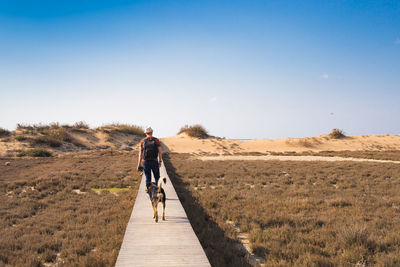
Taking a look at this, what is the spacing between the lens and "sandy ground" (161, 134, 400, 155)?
38.0m

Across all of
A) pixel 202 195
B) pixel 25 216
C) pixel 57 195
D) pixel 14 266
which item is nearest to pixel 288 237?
pixel 202 195

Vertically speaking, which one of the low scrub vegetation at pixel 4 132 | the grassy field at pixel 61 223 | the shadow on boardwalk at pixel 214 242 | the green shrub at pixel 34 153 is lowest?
the grassy field at pixel 61 223

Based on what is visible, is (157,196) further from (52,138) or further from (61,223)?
(52,138)

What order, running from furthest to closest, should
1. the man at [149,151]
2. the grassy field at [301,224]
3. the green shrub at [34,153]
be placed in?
the green shrub at [34,153], the man at [149,151], the grassy field at [301,224]

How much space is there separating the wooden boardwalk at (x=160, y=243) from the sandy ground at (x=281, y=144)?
30.7 meters

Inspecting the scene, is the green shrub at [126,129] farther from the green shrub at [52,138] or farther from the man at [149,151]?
the man at [149,151]

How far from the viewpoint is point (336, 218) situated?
6.74 m

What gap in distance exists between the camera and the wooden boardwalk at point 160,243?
13.1ft

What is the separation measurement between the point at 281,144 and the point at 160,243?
125 ft

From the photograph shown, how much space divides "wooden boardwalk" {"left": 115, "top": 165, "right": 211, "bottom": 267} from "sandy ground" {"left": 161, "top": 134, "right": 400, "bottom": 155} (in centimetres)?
3068

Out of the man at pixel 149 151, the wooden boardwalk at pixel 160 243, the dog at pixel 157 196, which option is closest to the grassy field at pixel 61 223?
the wooden boardwalk at pixel 160 243

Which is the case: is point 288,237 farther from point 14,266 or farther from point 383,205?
point 14,266

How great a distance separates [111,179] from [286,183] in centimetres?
910

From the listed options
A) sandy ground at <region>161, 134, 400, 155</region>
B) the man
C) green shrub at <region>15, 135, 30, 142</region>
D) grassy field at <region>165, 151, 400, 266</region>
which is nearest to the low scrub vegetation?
green shrub at <region>15, 135, 30, 142</region>
